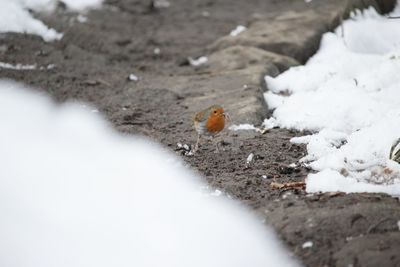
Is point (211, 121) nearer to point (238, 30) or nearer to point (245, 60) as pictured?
point (245, 60)

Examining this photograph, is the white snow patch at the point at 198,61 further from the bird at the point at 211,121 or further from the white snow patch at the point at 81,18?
the bird at the point at 211,121

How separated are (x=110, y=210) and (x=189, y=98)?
2.57 meters

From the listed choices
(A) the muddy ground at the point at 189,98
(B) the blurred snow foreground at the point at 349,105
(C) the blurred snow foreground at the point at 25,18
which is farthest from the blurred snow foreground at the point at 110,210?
(C) the blurred snow foreground at the point at 25,18

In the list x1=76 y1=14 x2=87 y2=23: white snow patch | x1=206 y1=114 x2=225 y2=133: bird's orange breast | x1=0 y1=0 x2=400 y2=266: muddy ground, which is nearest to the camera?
x1=0 y1=0 x2=400 y2=266: muddy ground

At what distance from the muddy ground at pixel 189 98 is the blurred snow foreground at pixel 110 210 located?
0.69 ft

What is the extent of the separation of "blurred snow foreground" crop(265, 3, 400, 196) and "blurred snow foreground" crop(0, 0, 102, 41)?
3298mm

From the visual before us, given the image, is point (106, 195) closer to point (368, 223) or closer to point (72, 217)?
point (72, 217)

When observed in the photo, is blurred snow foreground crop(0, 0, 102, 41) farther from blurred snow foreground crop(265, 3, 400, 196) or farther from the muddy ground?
blurred snow foreground crop(265, 3, 400, 196)

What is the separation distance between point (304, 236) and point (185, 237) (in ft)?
2.28

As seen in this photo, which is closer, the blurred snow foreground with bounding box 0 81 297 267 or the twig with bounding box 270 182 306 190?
the blurred snow foreground with bounding box 0 81 297 267

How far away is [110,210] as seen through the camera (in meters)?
3.27

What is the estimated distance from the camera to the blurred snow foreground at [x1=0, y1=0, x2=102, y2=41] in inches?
272

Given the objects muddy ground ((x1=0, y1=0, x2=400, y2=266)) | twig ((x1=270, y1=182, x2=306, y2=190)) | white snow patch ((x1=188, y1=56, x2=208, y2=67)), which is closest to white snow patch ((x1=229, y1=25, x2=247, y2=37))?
muddy ground ((x1=0, y1=0, x2=400, y2=266))

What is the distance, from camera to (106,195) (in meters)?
3.45
